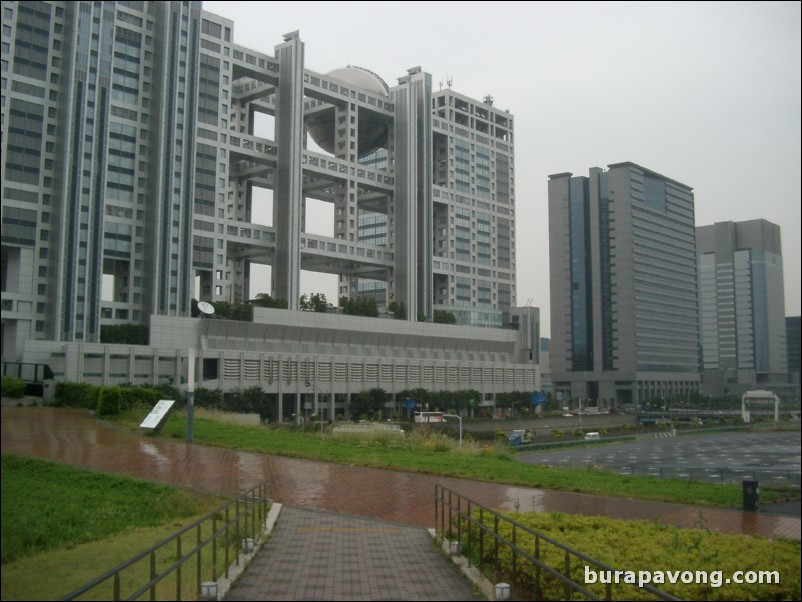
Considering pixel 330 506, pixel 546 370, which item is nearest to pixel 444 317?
pixel 546 370

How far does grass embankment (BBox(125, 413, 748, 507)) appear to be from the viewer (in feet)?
60.1

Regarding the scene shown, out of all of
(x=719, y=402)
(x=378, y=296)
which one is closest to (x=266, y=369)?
(x=378, y=296)

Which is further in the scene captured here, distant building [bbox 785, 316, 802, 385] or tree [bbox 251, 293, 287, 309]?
tree [bbox 251, 293, 287, 309]

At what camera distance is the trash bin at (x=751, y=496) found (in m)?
14.4

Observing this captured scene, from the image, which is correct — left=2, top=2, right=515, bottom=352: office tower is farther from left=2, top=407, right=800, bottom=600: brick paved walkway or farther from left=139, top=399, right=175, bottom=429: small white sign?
left=2, top=407, right=800, bottom=600: brick paved walkway

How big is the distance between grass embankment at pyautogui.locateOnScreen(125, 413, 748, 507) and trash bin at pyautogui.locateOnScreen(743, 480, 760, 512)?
108 cm

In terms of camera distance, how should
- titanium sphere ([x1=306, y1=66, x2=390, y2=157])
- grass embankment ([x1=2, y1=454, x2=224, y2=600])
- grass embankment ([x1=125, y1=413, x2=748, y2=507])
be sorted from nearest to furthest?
grass embankment ([x1=2, y1=454, x2=224, y2=600]) < grass embankment ([x1=125, y1=413, x2=748, y2=507]) < titanium sphere ([x1=306, y1=66, x2=390, y2=157])

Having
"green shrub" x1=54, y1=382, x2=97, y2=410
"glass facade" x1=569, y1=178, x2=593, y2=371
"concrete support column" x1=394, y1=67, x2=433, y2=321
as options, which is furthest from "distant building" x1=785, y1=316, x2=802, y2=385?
"concrete support column" x1=394, y1=67, x2=433, y2=321

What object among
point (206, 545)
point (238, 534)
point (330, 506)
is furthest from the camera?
point (330, 506)

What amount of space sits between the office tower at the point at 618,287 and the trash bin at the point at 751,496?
3895 millimetres

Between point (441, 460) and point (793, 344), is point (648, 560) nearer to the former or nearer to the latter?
point (793, 344)

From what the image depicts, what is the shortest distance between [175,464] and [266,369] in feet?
148

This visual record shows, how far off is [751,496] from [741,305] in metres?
9.69

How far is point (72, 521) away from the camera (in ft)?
39.0
